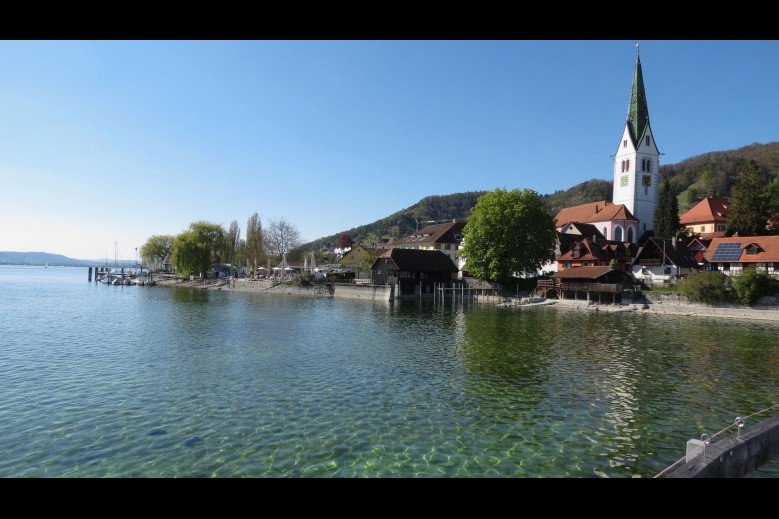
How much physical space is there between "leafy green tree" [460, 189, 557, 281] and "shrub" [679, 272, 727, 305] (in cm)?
1922

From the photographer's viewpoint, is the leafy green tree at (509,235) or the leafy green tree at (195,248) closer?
the leafy green tree at (509,235)

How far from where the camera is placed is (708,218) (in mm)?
78000

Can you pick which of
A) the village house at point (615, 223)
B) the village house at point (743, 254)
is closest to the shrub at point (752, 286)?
the village house at point (743, 254)

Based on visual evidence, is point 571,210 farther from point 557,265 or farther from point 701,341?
point 701,341

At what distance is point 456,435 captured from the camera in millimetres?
12664

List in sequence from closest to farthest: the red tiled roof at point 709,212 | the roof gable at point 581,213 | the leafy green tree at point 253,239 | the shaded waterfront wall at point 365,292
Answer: the shaded waterfront wall at point 365,292 → the red tiled roof at point 709,212 → the roof gable at point 581,213 → the leafy green tree at point 253,239

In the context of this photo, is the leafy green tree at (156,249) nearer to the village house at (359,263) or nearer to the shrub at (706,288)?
the village house at (359,263)

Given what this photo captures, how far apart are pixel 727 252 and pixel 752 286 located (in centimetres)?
1491

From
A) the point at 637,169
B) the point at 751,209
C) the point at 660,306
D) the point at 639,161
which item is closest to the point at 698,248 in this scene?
the point at 751,209

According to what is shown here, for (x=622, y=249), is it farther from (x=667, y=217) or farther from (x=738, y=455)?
(x=738, y=455)

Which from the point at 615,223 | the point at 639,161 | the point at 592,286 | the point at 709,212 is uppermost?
the point at 639,161

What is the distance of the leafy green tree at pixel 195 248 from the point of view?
8756 cm
